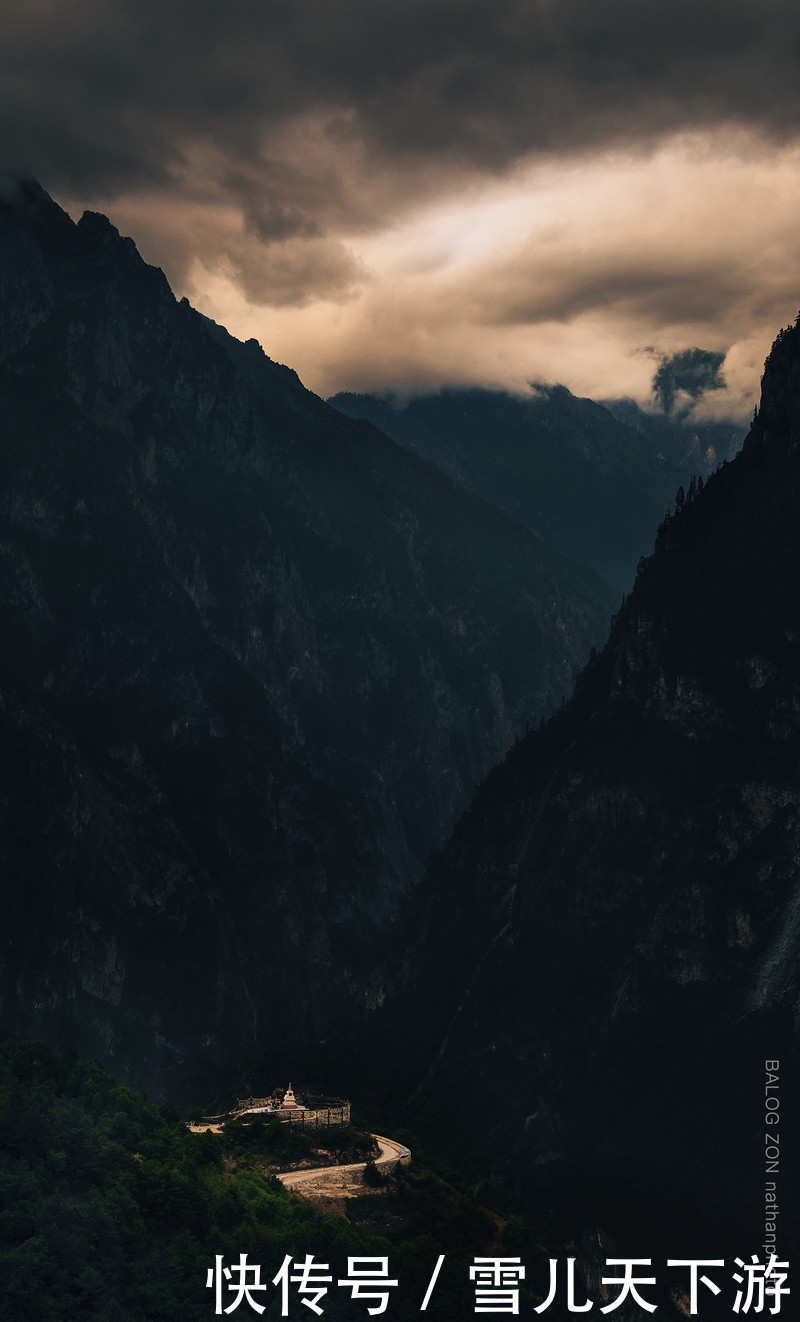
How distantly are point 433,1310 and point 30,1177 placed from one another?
4657 centimetres

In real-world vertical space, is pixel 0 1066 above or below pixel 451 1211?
above

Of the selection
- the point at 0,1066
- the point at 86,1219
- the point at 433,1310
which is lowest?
the point at 433,1310

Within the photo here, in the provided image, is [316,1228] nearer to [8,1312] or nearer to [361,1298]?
[361,1298]

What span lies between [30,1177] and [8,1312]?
23.2 metres

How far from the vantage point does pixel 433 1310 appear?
16588 centimetres

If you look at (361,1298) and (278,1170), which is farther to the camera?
(278,1170)

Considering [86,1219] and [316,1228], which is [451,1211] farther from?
[86,1219]

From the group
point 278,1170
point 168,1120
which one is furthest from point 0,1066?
point 278,1170

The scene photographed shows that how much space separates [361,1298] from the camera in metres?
159

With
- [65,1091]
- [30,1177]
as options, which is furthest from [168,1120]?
[30,1177]

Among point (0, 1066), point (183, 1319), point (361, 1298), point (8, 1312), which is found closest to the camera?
point (8, 1312)

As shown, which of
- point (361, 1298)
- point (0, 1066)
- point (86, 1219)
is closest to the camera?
point (86, 1219)

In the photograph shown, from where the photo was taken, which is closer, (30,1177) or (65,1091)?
(30,1177)

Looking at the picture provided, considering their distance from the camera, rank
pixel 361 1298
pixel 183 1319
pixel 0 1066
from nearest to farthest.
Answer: pixel 183 1319 < pixel 361 1298 < pixel 0 1066
